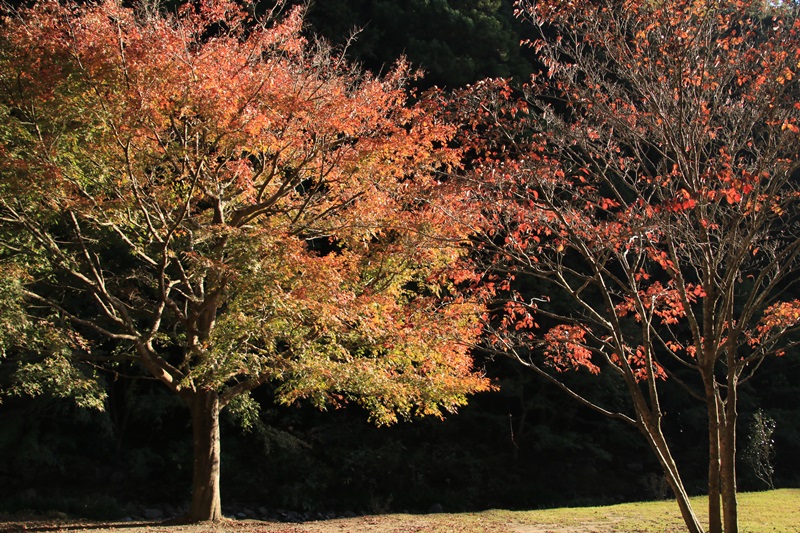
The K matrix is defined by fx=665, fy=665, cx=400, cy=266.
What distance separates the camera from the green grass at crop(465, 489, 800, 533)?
7.98 meters

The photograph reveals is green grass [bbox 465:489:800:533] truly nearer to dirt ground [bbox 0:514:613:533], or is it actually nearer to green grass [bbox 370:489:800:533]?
green grass [bbox 370:489:800:533]

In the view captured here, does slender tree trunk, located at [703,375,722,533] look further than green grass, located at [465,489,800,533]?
No

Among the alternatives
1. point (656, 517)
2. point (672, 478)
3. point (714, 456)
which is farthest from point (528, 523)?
point (714, 456)

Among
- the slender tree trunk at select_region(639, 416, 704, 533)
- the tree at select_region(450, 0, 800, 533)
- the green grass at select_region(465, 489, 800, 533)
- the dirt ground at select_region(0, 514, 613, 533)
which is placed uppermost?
the tree at select_region(450, 0, 800, 533)

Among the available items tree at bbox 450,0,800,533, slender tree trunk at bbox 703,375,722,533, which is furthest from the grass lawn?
tree at bbox 450,0,800,533

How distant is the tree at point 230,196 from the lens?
6.82 metres

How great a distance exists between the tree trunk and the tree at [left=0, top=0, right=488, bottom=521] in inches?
0.9

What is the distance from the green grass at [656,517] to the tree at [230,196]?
2278 millimetres

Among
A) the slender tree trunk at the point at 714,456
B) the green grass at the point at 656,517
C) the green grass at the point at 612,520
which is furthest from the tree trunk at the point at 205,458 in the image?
the slender tree trunk at the point at 714,456

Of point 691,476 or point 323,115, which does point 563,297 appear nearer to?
point 691,476

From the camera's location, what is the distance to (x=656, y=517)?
902cm

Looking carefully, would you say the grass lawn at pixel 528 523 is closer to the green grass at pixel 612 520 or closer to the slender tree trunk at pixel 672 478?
the green grass at pixel 612 520

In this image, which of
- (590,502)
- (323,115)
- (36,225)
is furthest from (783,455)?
(36,225)

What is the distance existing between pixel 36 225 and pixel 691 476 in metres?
14.9
